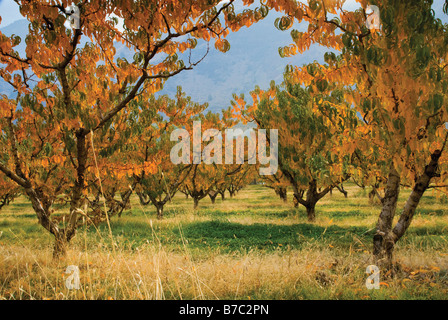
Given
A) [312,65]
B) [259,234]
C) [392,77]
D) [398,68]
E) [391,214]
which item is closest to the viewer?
[392,77]

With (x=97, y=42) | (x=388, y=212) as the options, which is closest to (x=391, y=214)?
(x=388, y=212)

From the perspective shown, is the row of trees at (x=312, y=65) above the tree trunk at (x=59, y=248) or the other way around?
above

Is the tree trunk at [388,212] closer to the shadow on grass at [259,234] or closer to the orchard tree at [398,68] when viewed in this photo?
the orchard tree at [398,68]

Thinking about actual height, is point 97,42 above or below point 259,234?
above

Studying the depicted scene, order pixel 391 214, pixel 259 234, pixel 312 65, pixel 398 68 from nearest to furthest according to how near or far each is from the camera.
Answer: pixel 398 68 → pixel 312 65 → pixel 391 214 → pixel 259 234

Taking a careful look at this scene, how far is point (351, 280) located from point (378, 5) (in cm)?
374

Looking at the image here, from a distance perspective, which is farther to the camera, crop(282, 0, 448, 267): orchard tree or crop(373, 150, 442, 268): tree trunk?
crop(373, 150, 442, 268): tree trunk

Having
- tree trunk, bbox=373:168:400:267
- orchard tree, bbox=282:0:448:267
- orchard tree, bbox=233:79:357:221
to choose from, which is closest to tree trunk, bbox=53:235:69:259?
orchard tree, bbox=282:0:448:267

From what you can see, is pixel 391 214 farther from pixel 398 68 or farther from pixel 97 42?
pixel 97 42

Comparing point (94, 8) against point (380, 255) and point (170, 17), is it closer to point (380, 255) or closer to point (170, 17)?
point (170, 17)

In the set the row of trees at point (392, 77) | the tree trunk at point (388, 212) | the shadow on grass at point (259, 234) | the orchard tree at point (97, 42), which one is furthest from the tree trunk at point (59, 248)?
the tree trunk at point (388, 212)

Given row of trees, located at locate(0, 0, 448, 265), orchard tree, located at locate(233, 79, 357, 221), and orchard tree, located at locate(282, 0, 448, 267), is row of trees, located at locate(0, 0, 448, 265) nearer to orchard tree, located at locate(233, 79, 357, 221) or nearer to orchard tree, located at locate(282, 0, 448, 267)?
orchard tree, located at locate(282, 0, 448, 267)

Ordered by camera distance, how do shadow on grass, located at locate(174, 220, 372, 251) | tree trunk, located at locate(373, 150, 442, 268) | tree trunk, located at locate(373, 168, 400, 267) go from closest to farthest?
tree trunk, located at locate(373, 150, 442, 268) → tree trunk, located at locate(373, 168, 400, 267) → shadow on grass, located at locate(174, 220, 372, 251)
